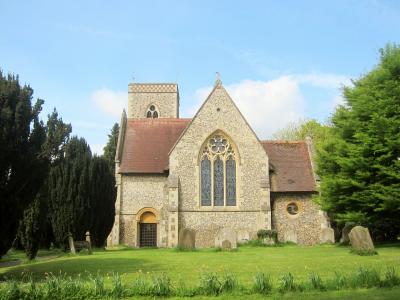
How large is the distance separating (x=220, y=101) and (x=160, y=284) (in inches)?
880

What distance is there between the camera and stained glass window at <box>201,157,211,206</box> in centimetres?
3005

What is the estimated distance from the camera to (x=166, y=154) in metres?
33.5

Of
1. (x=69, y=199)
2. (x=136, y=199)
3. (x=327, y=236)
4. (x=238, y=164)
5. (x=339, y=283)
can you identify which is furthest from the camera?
(x=136, y=199)

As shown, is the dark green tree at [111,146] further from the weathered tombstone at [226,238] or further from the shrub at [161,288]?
the shrub at [161,288]

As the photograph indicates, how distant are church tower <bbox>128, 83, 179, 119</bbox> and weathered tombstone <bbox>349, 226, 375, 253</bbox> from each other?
106 ft

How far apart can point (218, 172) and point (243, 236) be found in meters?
4.48

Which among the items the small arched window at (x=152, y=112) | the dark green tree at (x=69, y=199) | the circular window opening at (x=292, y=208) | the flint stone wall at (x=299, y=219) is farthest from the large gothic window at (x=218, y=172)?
the small arched window at (x=152, y=112)

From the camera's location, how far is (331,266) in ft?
44.9

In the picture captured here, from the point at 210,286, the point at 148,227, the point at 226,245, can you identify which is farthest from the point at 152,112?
the point at 210,286

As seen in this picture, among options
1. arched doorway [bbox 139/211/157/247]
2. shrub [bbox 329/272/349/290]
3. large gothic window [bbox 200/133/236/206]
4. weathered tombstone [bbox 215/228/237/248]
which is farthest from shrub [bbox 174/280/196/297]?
arched doorway [bbox 139/211/157/247]

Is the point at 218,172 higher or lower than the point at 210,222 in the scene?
higher

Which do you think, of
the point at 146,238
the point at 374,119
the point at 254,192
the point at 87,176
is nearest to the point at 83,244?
the point at 87,176

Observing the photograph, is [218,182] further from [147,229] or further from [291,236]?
[147,229]

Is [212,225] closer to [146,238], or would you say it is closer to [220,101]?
[146,238]
